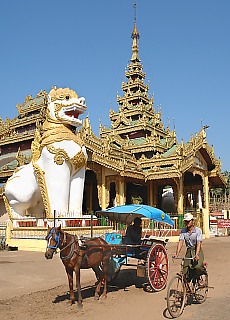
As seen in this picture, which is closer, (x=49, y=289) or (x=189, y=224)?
(x=189, y=224)

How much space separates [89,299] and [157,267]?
151 cm

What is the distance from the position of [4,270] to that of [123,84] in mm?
21747

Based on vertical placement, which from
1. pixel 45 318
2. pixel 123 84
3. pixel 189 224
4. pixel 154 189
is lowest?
pixel 45 318

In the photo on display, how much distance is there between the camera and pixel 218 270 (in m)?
9.59

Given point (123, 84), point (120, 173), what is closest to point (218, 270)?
point (120, 173)

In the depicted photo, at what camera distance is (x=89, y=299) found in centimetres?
634

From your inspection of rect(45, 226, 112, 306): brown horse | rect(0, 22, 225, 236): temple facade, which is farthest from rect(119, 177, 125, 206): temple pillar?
rect(45, 226, 112, 306): brown horse

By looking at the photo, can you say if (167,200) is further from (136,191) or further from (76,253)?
(76,253)

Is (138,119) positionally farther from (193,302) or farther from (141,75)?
(193,302)

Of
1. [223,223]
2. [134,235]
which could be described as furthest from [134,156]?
[134,235]

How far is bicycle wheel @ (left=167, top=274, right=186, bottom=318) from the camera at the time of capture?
5.36 meters

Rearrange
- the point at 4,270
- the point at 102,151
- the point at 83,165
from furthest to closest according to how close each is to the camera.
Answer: the point at 102,151, the point at 83,165, the point at 4,270

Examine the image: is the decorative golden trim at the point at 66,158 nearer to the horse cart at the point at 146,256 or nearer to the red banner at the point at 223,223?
the horse cart at the point at 146,256

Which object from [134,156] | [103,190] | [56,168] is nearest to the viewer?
[56,168]
